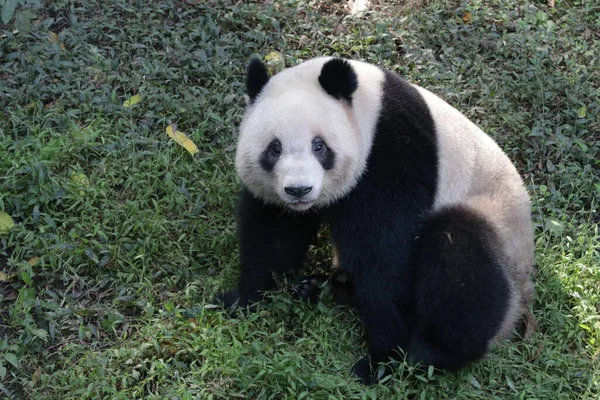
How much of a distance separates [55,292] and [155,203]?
102 centimetres

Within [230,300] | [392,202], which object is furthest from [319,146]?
[230,300]

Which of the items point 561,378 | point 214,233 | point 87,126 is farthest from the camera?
point 87,126

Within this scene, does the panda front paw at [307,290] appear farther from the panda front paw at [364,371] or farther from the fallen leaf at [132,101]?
the fallen leaf at [132,101]

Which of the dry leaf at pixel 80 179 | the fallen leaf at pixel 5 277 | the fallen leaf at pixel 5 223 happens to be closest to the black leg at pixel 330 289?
the dry leaf at pixel 80 179

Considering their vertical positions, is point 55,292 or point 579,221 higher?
point 55,292

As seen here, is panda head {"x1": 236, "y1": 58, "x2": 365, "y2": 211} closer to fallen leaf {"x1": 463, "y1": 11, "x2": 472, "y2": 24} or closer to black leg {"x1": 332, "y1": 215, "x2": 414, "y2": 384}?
black leg {"x1": 332, "y1": 215, "x2": 414, "y2": 384}

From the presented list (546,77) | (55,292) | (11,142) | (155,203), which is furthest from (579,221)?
(11,142)

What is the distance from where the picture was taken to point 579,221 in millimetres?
6180

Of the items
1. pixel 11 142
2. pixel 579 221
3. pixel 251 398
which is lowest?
pixel 579 221

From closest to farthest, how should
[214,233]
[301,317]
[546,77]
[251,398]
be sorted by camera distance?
[251,398]
[301,317]
[214,233]
[546,77]

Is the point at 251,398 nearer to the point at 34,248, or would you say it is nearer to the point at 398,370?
the point at 398,370

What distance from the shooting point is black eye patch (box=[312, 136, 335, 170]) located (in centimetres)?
474

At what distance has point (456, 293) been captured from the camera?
4.77 m

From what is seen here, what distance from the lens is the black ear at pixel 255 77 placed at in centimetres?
497
